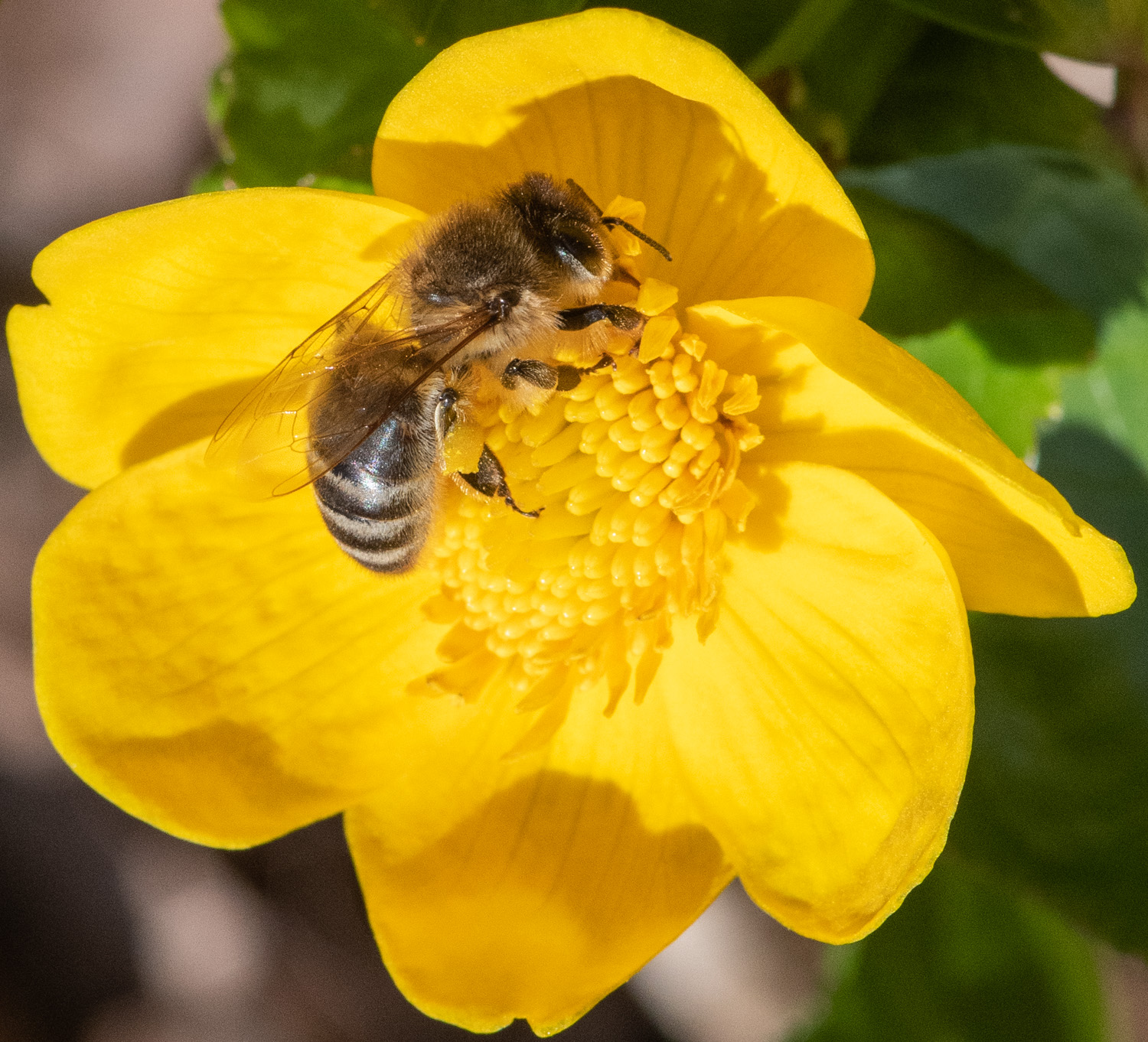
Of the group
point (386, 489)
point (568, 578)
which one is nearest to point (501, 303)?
point (386, 489)

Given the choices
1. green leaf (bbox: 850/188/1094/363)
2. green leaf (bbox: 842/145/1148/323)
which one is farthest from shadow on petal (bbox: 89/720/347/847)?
green leaf (bbox: 842/145/1148/323)

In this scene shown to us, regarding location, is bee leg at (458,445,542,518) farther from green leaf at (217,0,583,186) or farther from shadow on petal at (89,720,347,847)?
green leaf at (217,0,583,186)

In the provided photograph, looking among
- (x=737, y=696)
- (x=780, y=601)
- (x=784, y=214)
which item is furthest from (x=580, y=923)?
(x=784, y=214)

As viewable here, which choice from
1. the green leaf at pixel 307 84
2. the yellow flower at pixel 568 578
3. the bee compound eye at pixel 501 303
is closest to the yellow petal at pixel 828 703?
the yellow flower at pixel 568 578

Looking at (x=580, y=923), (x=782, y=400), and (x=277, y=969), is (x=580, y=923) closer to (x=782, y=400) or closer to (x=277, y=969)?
(x=782, y=400)

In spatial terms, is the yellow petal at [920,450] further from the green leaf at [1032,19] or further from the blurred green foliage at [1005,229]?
the green leaf at [1032,19]

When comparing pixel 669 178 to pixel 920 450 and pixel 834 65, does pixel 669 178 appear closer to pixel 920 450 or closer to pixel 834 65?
pixel 920 450
